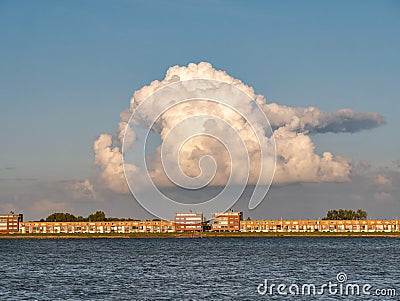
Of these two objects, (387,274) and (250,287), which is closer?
(250,287)

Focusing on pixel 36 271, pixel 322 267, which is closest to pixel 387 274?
pixel 322 267

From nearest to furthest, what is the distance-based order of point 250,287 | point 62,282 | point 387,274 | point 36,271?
point 250,287 → point 62,282 → point 387,274 → point 36,271

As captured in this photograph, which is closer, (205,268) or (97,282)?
(97,282)

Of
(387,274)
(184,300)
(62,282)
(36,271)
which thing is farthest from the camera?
(36,271)

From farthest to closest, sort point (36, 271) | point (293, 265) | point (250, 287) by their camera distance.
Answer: point (293, 265) < point (36, 271) < point (250, 287)

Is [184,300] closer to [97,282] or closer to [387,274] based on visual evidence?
[97,282]

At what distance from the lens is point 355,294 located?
6669cm

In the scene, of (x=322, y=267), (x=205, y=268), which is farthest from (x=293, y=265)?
(x=205, y=268)

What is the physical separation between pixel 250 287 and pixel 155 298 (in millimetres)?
12199

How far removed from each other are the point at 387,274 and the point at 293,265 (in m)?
18.9

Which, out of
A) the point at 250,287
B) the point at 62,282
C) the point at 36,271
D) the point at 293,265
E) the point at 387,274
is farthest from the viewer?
the point at 293,265

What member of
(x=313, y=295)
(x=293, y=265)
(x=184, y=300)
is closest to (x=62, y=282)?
(x=184, y=300)

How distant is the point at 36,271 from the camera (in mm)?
97125

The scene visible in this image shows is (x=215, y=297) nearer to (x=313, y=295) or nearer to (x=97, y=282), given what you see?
(x=313, y=295)
